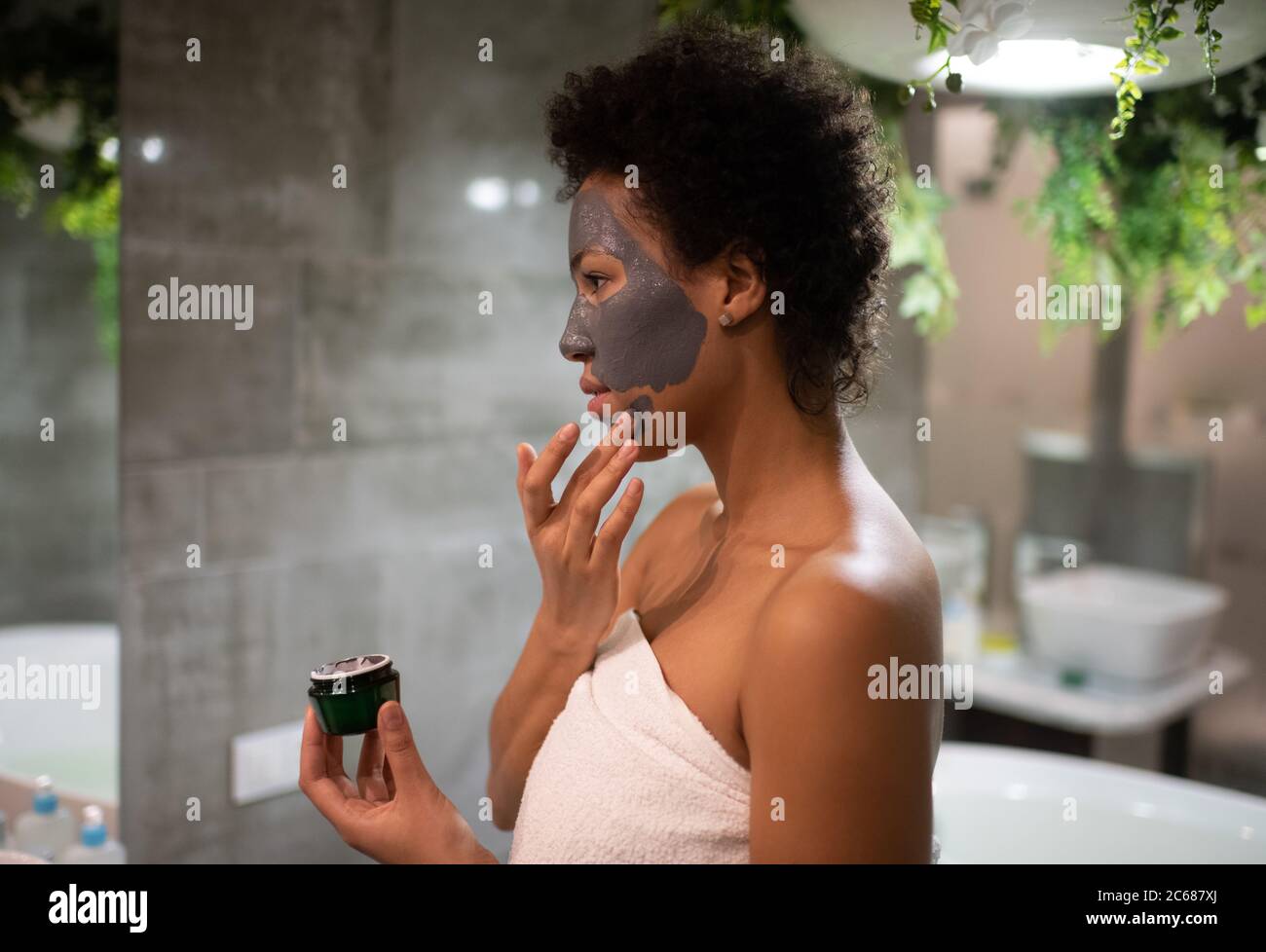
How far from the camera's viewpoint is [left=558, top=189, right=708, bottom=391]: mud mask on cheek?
84cm

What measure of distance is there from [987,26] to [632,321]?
1.31ft

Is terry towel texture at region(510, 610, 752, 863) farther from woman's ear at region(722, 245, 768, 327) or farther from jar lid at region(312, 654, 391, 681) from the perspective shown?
woman's ear at region(722, 245, 768, 327)

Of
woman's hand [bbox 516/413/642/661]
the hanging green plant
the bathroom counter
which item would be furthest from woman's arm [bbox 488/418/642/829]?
the bathroom counter

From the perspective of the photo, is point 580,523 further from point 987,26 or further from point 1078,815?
point 1078,815

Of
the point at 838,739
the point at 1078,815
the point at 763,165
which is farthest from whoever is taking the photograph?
the point at 1078,815

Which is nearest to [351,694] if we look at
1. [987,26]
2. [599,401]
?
[599,401]

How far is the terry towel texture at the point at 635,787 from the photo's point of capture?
2.68 ft

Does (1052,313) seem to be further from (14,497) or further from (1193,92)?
(14,497)

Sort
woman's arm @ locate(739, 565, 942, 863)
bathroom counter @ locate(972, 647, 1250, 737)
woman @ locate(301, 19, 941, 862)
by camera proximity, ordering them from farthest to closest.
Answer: bathroom counter @ locate(972, 647, 1250, 737) < woman @ locate(301, 19, 941, 862) < woman's arm @ locate(739, 565, 942, 863)

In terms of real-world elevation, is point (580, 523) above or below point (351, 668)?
above

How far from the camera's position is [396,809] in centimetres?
84

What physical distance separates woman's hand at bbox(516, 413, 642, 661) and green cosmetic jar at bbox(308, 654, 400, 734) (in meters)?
0.15
